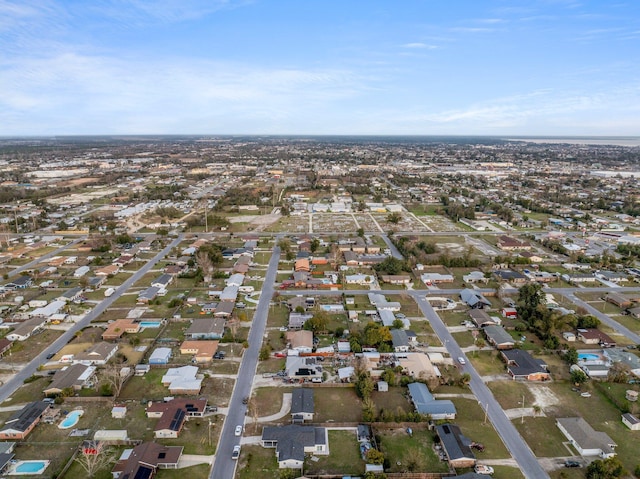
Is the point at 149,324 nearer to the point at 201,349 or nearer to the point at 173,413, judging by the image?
the point at 201,349

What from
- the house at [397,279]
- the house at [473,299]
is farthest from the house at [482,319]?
the house at [397,279]

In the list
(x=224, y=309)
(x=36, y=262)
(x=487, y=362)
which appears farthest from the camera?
(x=36, y=262)

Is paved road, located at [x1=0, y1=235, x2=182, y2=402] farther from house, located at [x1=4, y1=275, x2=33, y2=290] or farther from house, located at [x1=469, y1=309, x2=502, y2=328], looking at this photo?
house, located at [x1=469, y1=309, x2=502, y2=328]

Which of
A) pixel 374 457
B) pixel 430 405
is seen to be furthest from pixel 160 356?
pixel 430 405

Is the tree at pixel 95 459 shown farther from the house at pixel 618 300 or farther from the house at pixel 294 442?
the house at pixel 618 300

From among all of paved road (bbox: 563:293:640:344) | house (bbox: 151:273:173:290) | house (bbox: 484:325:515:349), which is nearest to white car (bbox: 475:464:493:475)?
house (bbox: 484:325:515:349)

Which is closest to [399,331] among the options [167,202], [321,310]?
[321,310]

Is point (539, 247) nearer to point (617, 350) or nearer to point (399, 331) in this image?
point (617, 350)
